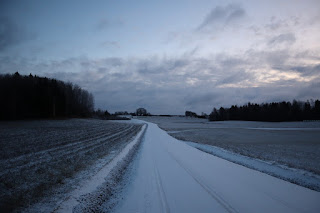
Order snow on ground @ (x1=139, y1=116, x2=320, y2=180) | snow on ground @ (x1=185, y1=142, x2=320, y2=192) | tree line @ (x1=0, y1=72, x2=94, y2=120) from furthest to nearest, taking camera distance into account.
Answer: tree line @ (x1=0, y1=72, x2=94, y2=120), snow on ground @ (x1=139, y1=116, x2=320, y2=180), snow on ground @ (x1=185, y1=142, x2=320, y2=192)

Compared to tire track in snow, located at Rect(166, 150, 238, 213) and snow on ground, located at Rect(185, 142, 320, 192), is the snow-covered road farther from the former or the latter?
snow on ground, located at Rect(185, 142, 320, 192)

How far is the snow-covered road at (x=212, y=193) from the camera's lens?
5.45 metres

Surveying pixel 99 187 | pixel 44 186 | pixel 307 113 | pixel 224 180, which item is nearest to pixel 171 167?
pixel 224 180

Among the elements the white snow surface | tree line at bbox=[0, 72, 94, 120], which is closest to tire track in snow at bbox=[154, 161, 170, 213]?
the white snow surface

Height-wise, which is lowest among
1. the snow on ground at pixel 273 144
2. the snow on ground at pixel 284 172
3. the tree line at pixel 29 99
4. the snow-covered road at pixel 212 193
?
the snow on ground at pixel 273 144

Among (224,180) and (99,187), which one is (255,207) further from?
(99,187)

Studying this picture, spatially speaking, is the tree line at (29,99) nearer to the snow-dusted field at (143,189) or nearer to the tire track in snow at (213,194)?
the snow-dusted field at (143,189)

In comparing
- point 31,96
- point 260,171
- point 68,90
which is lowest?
point 260,171

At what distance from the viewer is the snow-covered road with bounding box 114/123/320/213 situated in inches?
215

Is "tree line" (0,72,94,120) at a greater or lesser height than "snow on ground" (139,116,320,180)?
greater

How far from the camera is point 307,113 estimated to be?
94.1 metres

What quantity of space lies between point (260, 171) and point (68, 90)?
10044cm

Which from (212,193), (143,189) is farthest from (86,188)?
(212,193)

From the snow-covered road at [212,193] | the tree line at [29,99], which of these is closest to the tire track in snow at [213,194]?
the snow-covered road at [212,193]
